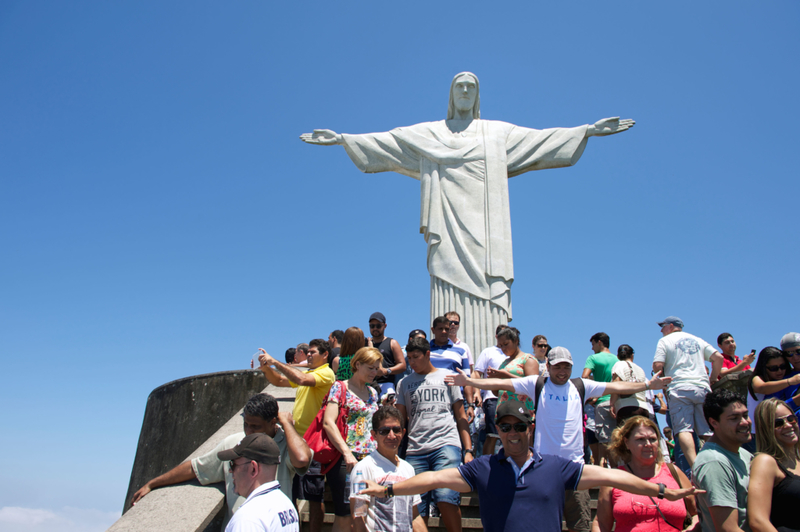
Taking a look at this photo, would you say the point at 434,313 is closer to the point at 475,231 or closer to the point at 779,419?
the point at 475,231

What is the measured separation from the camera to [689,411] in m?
5.96

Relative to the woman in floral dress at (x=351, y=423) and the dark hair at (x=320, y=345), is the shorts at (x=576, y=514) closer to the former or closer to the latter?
the woman in floral dress at (x=351, y=423)

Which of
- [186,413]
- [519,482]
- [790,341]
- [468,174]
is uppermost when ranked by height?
[468,174]

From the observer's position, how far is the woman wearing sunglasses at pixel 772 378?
4.68 metres

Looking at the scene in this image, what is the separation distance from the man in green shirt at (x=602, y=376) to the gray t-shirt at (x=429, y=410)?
1.81m

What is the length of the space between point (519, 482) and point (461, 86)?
8220 millimetres

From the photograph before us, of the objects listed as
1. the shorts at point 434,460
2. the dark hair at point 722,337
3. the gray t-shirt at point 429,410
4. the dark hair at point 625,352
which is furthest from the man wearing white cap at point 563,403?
the dark hair at point 722,337

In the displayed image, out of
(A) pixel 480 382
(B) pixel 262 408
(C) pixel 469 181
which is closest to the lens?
(B) pixel 262 408

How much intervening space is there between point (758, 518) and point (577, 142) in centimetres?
794

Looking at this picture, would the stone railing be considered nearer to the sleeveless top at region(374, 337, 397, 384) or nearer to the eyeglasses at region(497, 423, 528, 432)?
the sleeveless top at region(374, 337, 397, 384)

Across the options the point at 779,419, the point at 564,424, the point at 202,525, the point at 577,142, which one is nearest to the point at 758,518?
the point at 779,419

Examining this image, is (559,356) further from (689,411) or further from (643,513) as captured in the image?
(689,411)

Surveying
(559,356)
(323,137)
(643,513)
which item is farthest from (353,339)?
(323,137)

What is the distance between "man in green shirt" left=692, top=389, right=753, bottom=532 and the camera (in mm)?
3026
